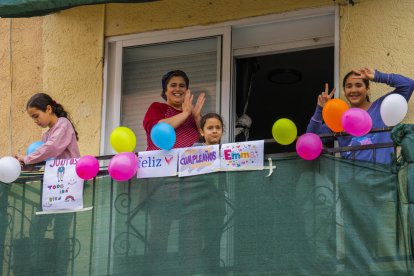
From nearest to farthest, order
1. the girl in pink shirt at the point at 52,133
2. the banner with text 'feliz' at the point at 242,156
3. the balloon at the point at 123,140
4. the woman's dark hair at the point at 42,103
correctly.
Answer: the banner with text 'feliz' at the point at 242,156 < the balloon at the point at 123,140 < the girl in pink shirt at the point at 52,133 < the woman's dark hair at the point at 42,103

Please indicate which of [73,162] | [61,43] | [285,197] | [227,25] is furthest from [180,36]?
[285,197]

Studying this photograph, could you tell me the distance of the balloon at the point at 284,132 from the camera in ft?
24.2

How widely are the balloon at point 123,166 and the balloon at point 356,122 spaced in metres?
1.70

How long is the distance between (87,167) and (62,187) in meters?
0.34

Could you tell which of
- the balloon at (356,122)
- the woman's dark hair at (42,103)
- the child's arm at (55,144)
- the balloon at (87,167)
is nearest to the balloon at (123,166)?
the balloon at (87,167)

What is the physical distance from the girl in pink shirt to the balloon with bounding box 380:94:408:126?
2761 millimetres

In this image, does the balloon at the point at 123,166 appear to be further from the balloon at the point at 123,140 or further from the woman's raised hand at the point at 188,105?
the woman's raised hand at the point at 188,105

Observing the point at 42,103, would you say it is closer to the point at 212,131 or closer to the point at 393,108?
the point at 212,131

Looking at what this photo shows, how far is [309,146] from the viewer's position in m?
7.23

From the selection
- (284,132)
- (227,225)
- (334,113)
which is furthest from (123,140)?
(334,113)

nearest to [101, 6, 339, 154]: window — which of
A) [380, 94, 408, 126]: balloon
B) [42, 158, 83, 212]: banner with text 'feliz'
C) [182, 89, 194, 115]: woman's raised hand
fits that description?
[182, 89, 194, 115]: woman's raised hand

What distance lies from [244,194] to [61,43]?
338 centimetres

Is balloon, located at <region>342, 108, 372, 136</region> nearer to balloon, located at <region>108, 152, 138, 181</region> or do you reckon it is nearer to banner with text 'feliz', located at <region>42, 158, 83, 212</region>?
balloon, located at <region>108, 152, 138, 181</region>

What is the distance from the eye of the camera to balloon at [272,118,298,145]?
7.38 metres
